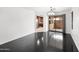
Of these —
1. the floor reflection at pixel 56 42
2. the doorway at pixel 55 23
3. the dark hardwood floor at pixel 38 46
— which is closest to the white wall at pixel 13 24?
the dark hardwood floor at pixel 38 46

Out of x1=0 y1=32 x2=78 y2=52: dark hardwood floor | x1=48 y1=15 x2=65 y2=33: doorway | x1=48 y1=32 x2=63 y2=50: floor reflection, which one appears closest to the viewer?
x1=0 y1=32 x2=78 y2=52: dark hardwood floor

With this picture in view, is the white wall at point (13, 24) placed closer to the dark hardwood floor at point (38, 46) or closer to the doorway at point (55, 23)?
the dark hardwood floor at point (38, 46)

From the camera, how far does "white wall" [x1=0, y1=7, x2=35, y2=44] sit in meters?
2.82

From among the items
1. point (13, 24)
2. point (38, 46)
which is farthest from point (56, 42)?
point (13, 24)

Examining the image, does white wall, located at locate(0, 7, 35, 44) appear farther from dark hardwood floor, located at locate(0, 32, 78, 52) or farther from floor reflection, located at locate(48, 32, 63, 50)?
floor reflection, located at locate(48, 32, 63, 50)

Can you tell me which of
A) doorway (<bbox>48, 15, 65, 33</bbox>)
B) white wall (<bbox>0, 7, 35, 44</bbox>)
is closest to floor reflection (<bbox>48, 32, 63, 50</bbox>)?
doorway (<bbox>48, 15, 65, 33</bbox>)
